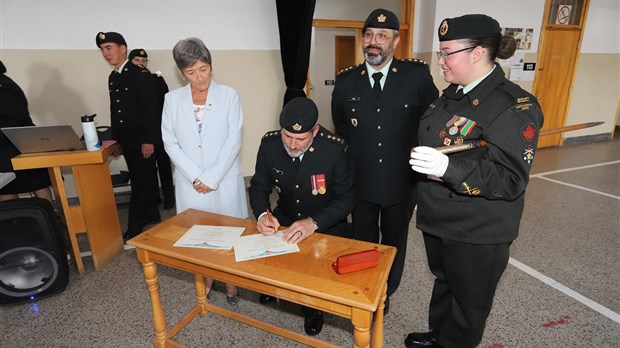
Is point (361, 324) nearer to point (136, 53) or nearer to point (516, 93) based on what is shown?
point (516, 93)

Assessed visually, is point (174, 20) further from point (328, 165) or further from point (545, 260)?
point (545, 260)

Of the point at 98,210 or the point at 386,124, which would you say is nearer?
the point at 386,124

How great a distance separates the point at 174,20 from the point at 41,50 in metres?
1.31

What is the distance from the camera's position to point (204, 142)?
7.03ft

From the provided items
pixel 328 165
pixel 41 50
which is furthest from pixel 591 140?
pixel 41 50

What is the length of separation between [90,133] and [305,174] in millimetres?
1721

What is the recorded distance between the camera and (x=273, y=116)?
4562 millimetres

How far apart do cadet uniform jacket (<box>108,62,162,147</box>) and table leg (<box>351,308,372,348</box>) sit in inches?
103

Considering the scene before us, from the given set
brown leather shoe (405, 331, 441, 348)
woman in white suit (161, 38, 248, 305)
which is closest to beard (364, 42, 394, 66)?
woman in white suit (161, 38, 248, 305)

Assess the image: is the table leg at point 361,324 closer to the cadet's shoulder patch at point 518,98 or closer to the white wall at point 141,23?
the cadet's shoulder patch at point 518,98

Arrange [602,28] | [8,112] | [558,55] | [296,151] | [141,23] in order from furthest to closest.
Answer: [602,28] → [558,55] → [141,23] → [8,112] → [296,151]

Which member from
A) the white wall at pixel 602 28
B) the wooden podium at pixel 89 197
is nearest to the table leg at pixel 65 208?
the wooden podium at pixel 89 197

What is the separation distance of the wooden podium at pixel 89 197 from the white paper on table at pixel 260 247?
1615mm

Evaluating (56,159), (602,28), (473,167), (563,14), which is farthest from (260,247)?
(602,28)
